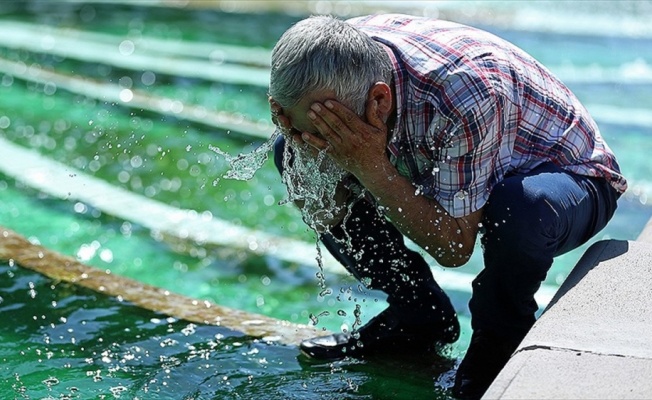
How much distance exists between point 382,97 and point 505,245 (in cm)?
52

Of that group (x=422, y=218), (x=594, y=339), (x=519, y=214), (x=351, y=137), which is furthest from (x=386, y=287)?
(x=594, y=339)

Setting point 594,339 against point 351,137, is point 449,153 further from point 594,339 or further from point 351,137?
point 594,339

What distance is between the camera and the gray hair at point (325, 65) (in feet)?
8.81

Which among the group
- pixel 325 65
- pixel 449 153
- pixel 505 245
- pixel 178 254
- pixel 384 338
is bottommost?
pixel 178 254

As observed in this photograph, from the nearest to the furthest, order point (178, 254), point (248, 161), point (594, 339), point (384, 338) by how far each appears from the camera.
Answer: point (594, 339) → point (248, 161) → point (384, 338) → point (178, 254)

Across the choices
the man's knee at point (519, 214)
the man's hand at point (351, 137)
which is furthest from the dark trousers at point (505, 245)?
the man's hand at point (351, 137)

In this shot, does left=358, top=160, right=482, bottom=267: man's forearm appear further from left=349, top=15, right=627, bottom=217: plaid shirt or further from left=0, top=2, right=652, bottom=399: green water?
left=0, top=2, right=652, bottom=399: green water

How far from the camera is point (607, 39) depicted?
9453 millimetres

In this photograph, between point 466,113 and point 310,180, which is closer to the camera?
point 466,113

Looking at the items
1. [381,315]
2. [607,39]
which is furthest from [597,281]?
[607,39]

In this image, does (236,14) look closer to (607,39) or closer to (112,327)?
(607,39)

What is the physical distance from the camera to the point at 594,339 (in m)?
2.63

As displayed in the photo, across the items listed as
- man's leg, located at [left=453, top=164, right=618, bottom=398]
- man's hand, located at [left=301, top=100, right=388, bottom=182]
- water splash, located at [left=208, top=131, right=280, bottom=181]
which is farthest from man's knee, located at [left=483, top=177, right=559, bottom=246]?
water splash, located at [left=208, top=131, right=280, bottom=181]

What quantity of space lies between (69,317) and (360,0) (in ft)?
25.0
